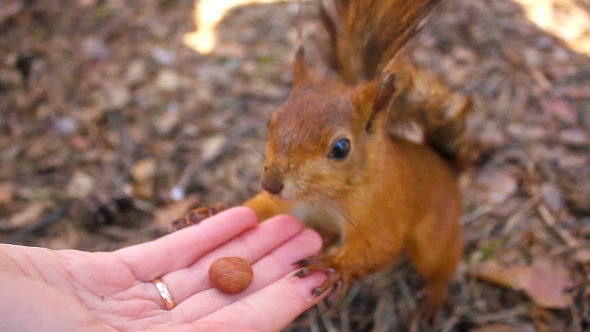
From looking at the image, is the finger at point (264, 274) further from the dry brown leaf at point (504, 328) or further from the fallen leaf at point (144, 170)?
the fallen leaf at point (144, 170)

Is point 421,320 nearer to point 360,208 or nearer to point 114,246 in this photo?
point 360,208

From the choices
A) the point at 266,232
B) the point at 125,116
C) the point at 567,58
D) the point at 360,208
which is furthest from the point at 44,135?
the point at 567,58

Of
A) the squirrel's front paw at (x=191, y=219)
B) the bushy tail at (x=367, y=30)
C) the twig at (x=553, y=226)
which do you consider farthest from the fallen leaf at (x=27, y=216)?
the twig at (x=553, y=226)

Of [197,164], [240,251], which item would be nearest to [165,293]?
[240,251]

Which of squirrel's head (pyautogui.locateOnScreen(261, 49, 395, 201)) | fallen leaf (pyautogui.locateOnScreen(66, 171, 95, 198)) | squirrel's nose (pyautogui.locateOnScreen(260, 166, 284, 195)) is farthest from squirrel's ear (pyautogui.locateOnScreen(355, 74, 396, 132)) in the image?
fallen leaf (pyautogui.locateOnScreen(66, 171, 95, 198))

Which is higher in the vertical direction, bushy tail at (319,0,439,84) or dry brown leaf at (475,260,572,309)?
bushy tail at (319,0,439,84)

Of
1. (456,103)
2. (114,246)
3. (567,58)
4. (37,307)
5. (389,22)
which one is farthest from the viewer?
(567,58)

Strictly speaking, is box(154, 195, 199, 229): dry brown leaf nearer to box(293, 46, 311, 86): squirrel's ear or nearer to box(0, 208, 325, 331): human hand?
box(0, 208, 325, 331): human hand
